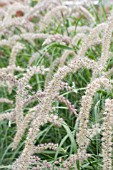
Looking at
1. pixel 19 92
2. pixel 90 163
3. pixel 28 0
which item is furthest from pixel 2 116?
pixel 28 0

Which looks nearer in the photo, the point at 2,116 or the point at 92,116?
the point at 2,116

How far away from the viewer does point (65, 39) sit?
12.7ft

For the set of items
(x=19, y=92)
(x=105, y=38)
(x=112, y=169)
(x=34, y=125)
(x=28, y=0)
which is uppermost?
(x=28, y=0)

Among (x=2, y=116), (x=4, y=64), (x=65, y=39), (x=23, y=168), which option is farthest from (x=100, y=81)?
(x=4, y=64)

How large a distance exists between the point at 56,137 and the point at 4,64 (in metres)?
1.50

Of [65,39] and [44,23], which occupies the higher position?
[44,23]

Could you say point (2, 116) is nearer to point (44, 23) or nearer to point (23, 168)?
point (23, 168)

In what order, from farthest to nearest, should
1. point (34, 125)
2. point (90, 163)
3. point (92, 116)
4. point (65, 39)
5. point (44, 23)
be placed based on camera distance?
point (44, 23) < point (65, 39) < point (92, 116) < point (90, 163) < point (34, 125)

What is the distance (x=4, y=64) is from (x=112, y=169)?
275 centimetres

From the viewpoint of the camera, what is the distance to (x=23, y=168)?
2492 millimetres

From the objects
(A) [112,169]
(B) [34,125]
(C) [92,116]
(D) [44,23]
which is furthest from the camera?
(D) [44,23]

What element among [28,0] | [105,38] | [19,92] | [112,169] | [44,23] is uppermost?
A: [28,0]

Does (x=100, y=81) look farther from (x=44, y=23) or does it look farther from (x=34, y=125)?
(x=44, y=23)

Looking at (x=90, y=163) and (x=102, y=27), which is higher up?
(x=102, y=27)
